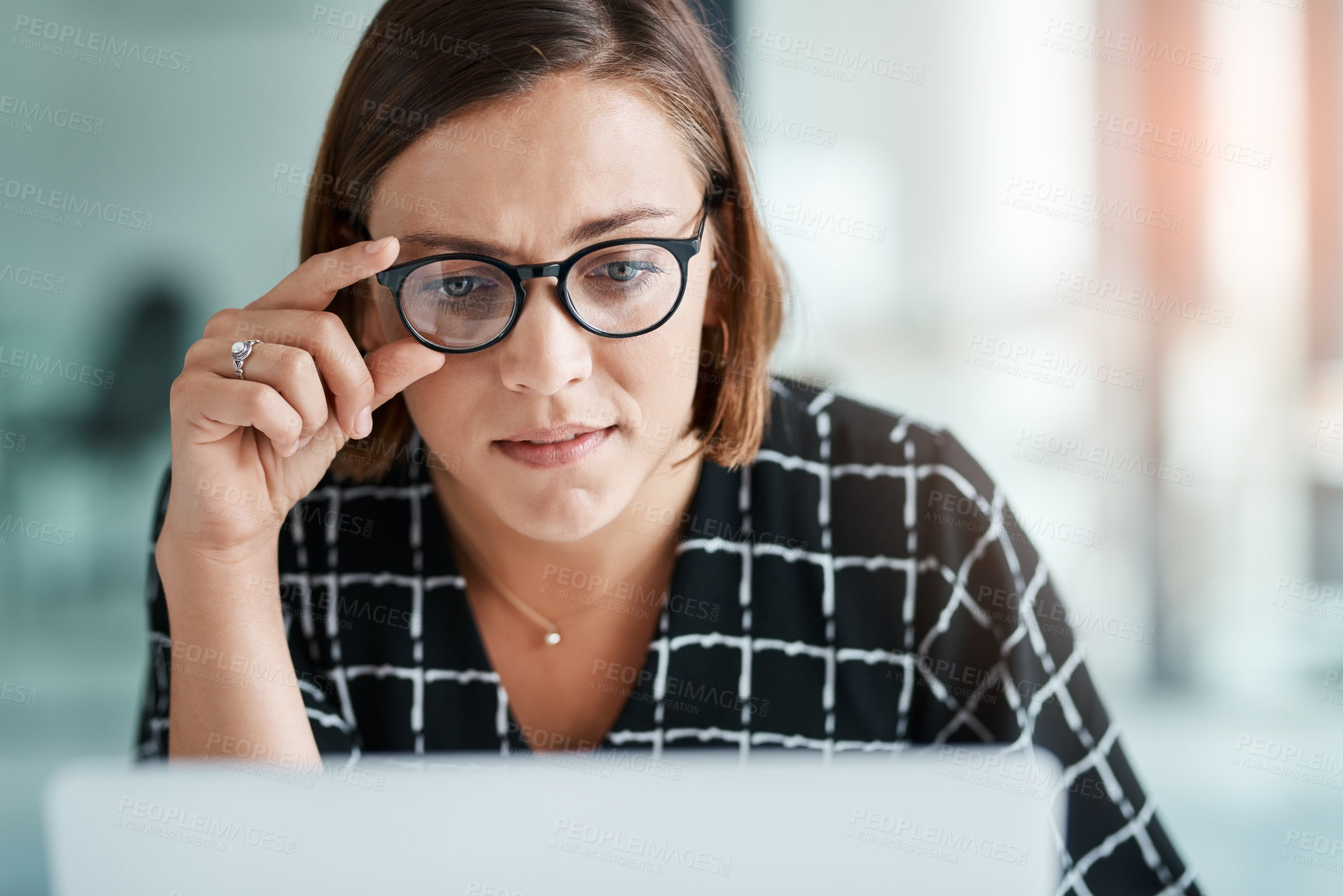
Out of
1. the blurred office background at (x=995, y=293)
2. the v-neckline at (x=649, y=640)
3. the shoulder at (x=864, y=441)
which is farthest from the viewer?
the blurred office background at (x=995, y=293)

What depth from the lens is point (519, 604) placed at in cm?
124

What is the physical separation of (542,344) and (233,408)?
34 cm

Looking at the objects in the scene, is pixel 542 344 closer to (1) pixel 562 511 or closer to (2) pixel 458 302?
(2) pixel 458 302

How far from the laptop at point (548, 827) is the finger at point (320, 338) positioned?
508 mm

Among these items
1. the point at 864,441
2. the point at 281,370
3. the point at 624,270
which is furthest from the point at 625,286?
the point at 864,441

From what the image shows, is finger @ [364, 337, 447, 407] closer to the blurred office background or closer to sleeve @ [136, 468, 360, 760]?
sleeve @ [136, 468, 360, 760]

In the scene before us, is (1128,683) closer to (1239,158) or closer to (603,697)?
(1239,158)

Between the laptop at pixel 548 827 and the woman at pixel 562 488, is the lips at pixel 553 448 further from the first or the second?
the laptop at pixel 548 827

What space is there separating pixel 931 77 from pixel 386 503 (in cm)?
176

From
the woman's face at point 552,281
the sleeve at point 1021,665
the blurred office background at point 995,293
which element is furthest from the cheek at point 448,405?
the blurred office background at point 995,293

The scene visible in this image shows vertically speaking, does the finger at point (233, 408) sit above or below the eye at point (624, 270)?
below

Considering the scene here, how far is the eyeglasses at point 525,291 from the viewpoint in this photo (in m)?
0.88

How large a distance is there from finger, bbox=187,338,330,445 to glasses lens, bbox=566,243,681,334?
0.30m

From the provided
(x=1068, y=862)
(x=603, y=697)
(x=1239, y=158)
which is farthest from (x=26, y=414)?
(x=1239, y=158)
